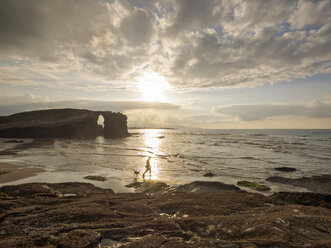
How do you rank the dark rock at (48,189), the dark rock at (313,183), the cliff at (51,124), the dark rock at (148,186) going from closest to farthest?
1. the dark rock at (48,189)
2. the dark rock at (148,186)
3. the dark rock at (313,183)
4. the cliff at (51,124)

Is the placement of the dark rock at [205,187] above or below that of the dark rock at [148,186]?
above

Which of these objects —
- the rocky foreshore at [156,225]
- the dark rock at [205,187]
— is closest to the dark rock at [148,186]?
the dark rock at [205,187]

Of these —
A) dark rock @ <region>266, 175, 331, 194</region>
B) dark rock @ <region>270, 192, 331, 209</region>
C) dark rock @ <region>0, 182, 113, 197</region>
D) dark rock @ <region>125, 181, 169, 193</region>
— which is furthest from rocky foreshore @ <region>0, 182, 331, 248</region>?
dark rock @ <region>266, 175, 331, 194</region>

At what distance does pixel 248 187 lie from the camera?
10.9 metres

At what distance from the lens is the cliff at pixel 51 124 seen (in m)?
56.3

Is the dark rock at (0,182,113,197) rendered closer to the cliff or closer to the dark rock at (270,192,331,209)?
the dark rock at (270,192,331,209)

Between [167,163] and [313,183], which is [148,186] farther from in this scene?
[313,183]

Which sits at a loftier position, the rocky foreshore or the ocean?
the rocky foreshore

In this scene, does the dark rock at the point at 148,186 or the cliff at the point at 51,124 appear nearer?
the dark rock at the point at 148,186

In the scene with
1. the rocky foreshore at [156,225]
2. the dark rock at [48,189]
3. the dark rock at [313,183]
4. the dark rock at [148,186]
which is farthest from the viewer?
the dark rock at [313,183]

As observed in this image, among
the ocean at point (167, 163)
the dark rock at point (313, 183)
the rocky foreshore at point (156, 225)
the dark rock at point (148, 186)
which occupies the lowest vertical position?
the ocean at point (167, 163)

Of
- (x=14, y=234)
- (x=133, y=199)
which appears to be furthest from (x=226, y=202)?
(x=14, y=234)

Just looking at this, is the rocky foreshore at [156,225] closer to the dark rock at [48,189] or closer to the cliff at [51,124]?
the dark rock at [48,189]

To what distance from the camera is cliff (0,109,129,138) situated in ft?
185
